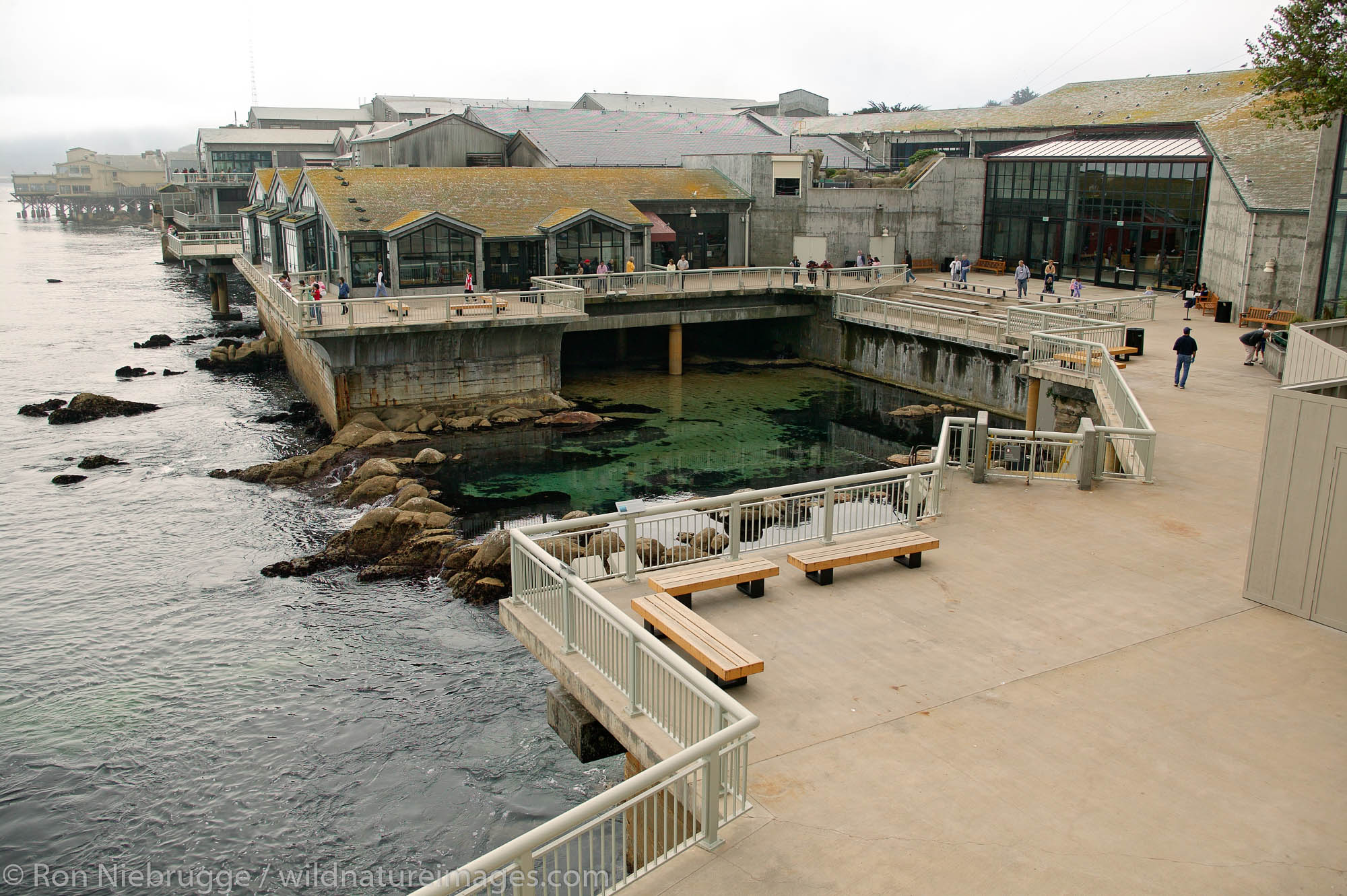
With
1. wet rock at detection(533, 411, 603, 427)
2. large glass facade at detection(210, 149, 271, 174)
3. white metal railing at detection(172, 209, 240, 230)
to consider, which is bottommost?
wet rock at detection(533, 411, 603, 427)

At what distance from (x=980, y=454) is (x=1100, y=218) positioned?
32308 millimetres

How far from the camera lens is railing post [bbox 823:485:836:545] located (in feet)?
45.2

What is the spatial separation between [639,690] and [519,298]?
2872 centimetres

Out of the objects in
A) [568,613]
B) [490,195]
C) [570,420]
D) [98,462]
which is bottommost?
[98,462]

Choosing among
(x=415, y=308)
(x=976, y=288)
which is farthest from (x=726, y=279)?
(x=415, y=308)

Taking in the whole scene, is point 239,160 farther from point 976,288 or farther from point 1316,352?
point 1316,352

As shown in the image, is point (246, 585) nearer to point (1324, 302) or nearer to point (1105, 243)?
point (1324, 302)

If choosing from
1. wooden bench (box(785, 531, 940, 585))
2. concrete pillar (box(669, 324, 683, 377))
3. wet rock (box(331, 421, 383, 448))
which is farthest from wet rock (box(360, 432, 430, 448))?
wooden bench (box(785, 531, 940, 585))

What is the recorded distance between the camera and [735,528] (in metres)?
13.4

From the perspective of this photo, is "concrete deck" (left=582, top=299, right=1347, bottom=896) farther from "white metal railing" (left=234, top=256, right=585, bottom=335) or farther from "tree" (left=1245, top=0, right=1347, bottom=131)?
"white metal railing" (left=234, top=256, right=585, bottom=335)

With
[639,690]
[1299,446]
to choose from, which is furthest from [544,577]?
[1299,446]

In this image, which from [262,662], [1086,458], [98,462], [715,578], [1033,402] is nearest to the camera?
[715,578]

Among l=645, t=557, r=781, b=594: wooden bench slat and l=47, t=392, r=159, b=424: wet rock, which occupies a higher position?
l=645, t=557, r=781, b=594: wooden bench slat

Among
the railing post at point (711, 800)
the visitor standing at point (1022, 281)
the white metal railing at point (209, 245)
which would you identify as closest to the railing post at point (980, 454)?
the railing post at point (711, 800)
